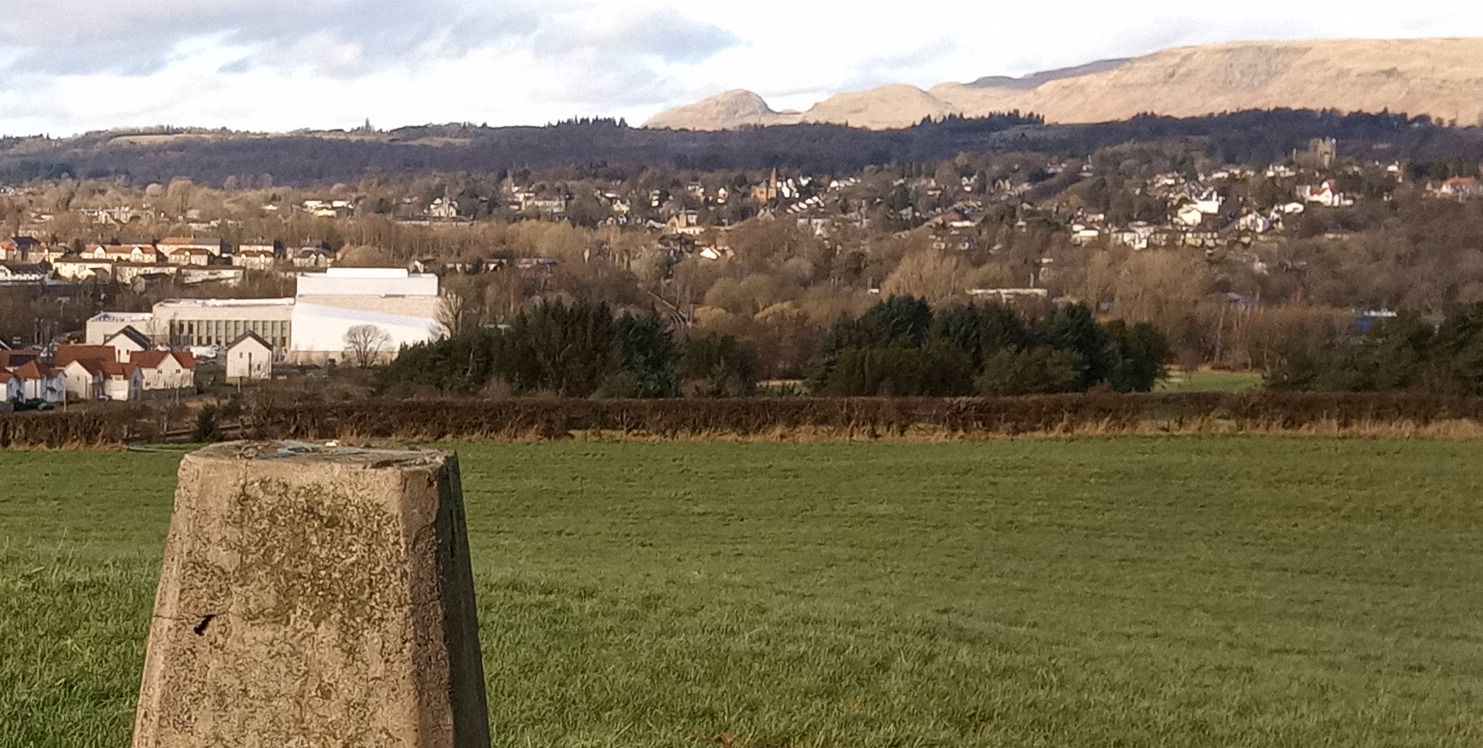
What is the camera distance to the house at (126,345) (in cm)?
6036

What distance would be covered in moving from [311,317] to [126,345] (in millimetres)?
15239

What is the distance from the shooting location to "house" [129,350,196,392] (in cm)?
5791

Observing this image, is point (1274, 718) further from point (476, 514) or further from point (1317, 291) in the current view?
point (1317, 291)

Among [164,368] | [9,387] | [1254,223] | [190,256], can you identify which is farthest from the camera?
[1254,223]

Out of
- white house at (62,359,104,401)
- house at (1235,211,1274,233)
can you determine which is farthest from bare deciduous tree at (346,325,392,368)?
house at (1235,211,1274,233)

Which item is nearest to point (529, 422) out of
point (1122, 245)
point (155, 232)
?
point (1122, 245)

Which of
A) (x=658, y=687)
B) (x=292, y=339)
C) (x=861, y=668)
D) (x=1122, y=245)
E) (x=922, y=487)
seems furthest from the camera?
(x=1122, y=245)

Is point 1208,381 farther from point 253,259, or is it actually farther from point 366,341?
point 253,259

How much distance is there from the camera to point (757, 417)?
1291 inches

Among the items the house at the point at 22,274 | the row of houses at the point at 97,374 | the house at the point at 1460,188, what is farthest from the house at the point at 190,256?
the house at the point at 1460,188

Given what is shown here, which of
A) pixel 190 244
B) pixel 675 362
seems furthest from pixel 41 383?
pixel 190 244

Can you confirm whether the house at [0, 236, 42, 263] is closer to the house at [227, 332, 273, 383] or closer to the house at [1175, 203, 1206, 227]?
the house at [227, 332, 273, 383]

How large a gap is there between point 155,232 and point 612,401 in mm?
141681

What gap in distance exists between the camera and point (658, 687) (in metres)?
6.20
